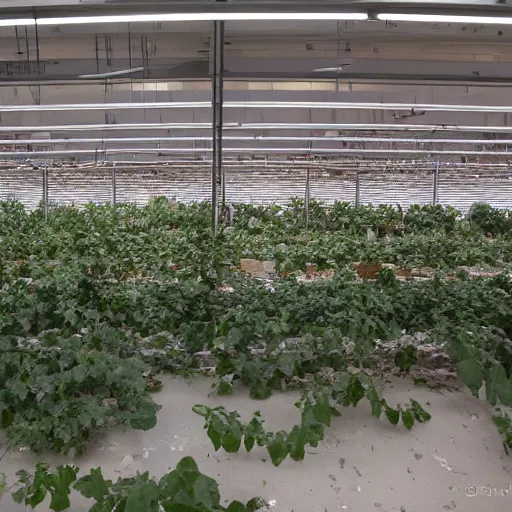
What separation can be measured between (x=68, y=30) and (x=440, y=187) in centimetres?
1082

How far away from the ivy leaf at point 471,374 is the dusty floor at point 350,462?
0.73 ft

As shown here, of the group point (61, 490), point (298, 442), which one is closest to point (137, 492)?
point (61, 490)

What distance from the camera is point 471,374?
120 inches

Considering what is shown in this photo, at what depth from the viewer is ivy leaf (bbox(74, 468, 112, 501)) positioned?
6.97 ft

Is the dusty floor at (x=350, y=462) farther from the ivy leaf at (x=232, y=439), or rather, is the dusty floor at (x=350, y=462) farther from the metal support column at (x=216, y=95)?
the metal support column at (x=216, y=95)

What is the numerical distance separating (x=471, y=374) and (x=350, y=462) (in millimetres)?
860

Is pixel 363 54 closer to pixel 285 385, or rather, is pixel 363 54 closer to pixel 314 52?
pixel 314 52

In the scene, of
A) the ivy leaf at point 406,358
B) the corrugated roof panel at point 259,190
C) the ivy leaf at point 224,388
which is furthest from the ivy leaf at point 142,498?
the corrugated roof panel at point 259,190

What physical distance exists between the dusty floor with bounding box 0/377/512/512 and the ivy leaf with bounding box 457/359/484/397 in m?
0.22

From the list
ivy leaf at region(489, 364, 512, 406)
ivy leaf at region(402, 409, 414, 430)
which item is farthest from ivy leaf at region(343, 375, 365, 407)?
ivy leaf at region(489, 364, 512, 406)

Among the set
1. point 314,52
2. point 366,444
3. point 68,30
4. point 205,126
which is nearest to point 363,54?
point 314,52

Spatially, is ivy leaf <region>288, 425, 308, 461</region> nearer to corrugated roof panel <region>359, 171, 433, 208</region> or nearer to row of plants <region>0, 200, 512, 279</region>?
row of plants <region>0, 200, 512, 279</region>

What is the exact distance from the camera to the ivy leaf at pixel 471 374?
9.94ft

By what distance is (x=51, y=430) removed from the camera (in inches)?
103
